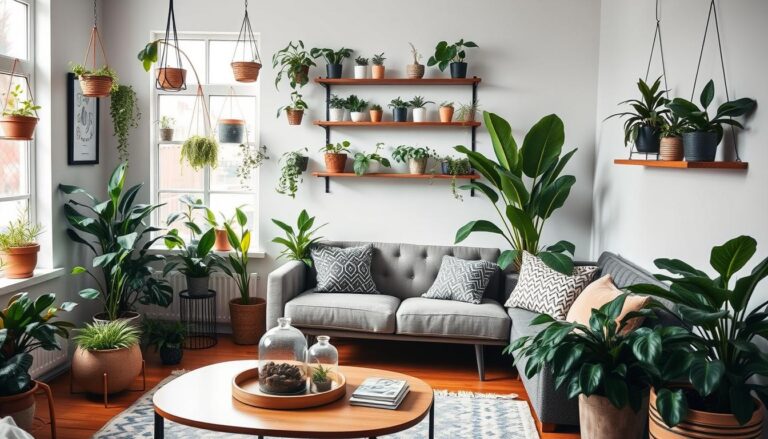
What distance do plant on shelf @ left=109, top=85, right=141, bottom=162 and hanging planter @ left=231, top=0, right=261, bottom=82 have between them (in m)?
0.83

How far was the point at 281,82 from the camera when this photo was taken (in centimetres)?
558

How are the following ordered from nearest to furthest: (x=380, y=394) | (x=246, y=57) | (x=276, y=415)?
(x=276, y=415)
(x=380, y=394)
(x=246, y=57)

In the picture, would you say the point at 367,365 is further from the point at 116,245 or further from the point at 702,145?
the point at 702,145

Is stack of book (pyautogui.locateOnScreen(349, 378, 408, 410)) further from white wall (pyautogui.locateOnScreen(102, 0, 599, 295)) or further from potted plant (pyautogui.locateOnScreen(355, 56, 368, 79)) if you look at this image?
potted plant (pyautogui.locateOnScreen(355, 56, 368, 79))

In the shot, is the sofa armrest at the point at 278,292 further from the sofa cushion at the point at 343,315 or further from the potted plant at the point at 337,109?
the potted plant at the point at 337,109

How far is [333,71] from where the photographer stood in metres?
5.40

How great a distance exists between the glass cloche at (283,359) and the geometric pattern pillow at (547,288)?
1947 mm

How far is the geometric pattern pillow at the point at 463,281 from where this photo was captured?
496 cm

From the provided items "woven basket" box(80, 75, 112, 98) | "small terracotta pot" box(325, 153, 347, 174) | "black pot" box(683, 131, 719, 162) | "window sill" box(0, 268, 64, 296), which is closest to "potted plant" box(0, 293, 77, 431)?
"window sill" box(0, 268, 64, 296)

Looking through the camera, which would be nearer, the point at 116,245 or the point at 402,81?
the point at 116,245

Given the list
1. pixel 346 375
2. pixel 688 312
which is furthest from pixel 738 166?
pixel 346 375

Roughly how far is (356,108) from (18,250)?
248 centimetres

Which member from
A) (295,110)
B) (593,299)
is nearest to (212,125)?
(295,110)

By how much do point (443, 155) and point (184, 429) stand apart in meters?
2.78
